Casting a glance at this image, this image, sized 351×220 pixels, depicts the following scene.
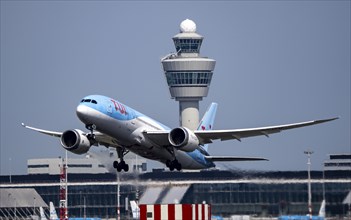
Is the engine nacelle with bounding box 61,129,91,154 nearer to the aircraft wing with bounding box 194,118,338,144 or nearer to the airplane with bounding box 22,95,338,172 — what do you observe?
the airplane with bounding box 22,95,338,172

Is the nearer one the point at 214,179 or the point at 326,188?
the point at 326,188

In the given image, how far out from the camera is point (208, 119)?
356ft

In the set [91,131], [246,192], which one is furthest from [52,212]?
[91,131]

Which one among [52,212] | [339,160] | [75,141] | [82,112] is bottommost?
[52,212]

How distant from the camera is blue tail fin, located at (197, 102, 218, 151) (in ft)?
351

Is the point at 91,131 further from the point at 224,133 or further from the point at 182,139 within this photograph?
the point at 224,133

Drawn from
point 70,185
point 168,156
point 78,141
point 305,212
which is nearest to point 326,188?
point 305,212

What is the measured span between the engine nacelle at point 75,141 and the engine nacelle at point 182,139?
227 inches

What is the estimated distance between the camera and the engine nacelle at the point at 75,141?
91.4m

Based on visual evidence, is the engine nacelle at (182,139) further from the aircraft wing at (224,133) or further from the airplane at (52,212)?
the airplane at (52,212)

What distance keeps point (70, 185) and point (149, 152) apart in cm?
4352

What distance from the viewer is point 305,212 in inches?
3962

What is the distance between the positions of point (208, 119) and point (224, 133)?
15.0 meters

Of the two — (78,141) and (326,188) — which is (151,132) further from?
(326,188)
